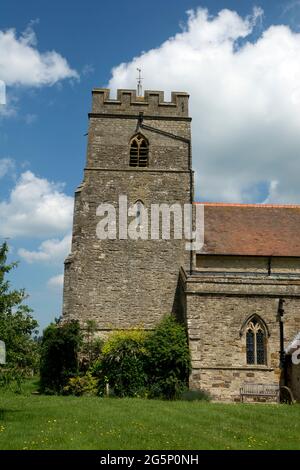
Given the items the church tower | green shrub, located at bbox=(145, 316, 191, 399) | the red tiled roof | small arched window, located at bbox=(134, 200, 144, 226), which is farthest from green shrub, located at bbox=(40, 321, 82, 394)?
the red tiled roof

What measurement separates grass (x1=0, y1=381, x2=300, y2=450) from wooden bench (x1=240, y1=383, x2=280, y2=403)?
9.79 feet

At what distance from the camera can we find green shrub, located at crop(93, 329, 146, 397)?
1902 cm

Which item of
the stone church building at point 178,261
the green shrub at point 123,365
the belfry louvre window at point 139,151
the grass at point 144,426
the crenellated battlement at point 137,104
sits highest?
the crenellated battlement at point 137,104

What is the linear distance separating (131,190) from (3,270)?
11355mm

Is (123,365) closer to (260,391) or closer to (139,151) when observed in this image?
(260,391)

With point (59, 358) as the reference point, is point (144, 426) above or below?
below

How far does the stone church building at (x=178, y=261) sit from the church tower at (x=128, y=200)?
5 centimetres

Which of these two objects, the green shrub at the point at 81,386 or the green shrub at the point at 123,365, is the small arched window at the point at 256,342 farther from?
the green shrub at the point at 81,386

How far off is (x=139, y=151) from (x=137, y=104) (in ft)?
8.15

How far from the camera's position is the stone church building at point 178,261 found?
757 inches

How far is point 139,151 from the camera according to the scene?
2400 centimetres

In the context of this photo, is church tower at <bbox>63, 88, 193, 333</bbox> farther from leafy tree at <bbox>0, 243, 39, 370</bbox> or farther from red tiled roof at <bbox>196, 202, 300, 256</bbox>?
leafy tree at <bbox>0, 243, 39, 370</bbox>

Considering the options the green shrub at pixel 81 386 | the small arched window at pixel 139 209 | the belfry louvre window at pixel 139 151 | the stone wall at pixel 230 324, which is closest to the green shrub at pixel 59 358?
the green shrub at pixel 81 386

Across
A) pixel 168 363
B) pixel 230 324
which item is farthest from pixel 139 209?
pixel 168 363
